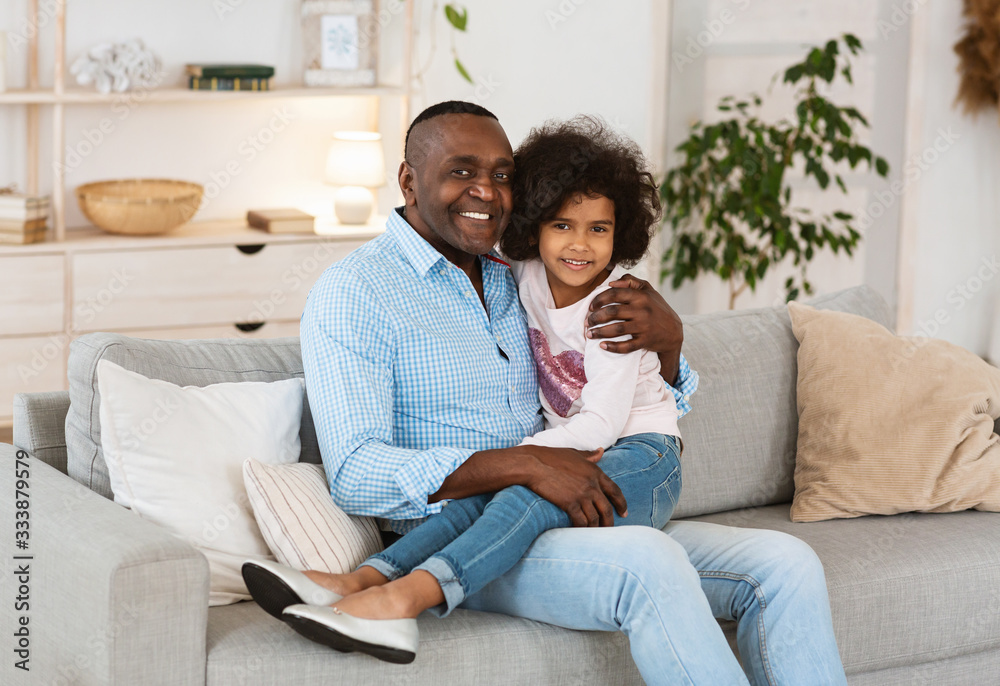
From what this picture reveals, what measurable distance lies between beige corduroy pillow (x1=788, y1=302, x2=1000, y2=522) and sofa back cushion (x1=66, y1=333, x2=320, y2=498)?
0.98 metres

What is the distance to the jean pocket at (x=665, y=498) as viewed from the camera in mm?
1781

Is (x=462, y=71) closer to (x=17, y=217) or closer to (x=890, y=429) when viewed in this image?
(x=17, y=217)

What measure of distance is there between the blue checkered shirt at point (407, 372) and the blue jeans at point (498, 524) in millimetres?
58

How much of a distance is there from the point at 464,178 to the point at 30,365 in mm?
2135

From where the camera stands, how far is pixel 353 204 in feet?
12.7

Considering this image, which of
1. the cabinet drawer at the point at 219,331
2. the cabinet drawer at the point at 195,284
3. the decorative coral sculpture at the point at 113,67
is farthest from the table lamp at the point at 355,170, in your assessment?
the decorative coral sculpture at the point at 113,67

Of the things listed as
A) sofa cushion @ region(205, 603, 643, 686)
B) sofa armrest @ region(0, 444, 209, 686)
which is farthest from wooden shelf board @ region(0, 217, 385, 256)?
sofa cushion @ region(205, 603, 643, 686)

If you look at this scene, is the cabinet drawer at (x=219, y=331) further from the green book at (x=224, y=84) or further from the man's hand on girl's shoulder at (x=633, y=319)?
the man's hand on girl's shoulder at (x=633, y=319)

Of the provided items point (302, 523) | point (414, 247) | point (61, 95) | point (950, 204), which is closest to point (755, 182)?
point (950, 204)

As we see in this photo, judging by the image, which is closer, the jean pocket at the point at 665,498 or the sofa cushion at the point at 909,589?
the jean pocket at the point at 665,498

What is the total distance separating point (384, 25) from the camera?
408 centimetres

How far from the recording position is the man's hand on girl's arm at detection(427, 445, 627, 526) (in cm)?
163

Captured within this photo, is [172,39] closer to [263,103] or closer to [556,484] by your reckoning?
[263,103]

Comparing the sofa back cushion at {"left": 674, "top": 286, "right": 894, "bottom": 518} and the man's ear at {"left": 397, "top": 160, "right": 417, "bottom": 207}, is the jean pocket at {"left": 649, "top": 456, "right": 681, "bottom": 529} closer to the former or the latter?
the sofa back cushion at {"left": 674, "top": 286, "right": 894, "bottom": 518}
